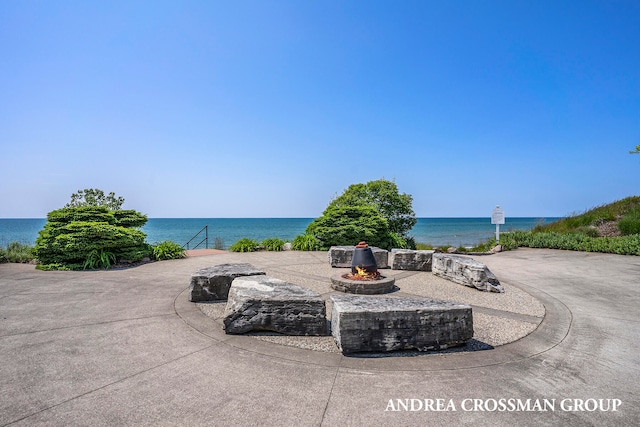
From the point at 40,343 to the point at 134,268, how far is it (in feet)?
18.7

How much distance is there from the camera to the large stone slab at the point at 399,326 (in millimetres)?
3742

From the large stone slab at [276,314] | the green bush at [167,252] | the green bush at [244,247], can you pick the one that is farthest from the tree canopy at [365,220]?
the large stone slab at [276,314]

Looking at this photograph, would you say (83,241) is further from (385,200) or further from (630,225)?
(630,225)

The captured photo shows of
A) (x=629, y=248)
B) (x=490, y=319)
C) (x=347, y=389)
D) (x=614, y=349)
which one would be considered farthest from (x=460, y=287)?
(x=629, y=248)

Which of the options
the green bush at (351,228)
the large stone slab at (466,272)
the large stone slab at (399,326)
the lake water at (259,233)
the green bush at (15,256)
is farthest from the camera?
the lake water at (259,233)

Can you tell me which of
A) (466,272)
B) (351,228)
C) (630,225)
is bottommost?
(466,272)

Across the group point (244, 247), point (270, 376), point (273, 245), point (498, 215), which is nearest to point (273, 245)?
point (273, 245)

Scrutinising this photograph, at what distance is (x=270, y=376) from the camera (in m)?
3.21

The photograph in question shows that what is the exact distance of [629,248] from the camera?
11367 millimetres

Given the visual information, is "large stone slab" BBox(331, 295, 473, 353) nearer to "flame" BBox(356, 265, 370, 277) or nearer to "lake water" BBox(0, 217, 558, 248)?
"flame" BBox(356, 265, 370, 277)

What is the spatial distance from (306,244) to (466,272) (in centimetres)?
736

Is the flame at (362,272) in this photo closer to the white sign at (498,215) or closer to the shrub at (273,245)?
the shrub at (273,245)

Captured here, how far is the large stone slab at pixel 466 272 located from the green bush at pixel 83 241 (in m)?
9.54

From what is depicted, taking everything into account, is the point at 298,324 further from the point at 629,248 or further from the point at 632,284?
the point at 629,248
